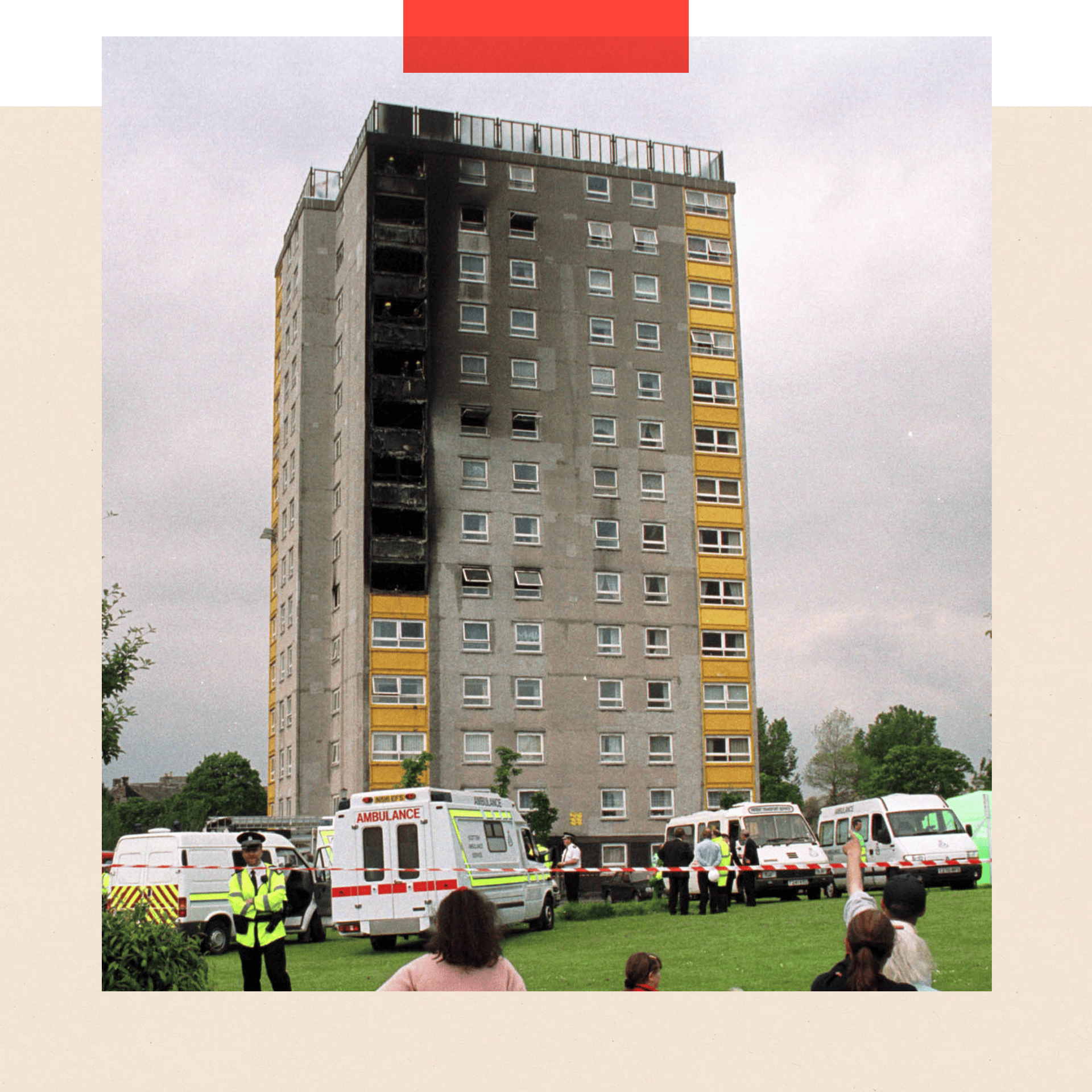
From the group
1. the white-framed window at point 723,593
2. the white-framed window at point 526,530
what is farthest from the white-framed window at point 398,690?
the white-framed window at point 723,593

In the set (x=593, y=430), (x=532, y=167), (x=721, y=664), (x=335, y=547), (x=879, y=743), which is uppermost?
(x=532, y=167)

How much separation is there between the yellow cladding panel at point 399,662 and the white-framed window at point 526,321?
1145cm

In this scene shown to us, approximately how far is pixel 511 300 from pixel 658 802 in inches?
742

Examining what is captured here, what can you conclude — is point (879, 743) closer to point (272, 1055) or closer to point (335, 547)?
point (335, 547)

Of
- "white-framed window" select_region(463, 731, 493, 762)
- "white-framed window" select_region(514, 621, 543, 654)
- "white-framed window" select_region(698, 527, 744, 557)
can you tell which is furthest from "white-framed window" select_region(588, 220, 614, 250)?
"white-framed window" select_region(463, 731, 493, 762)

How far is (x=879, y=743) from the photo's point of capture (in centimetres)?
9356

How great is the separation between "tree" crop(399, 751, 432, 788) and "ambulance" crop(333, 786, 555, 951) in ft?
61.0

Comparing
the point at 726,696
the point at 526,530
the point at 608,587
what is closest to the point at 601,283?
the point at 526,530

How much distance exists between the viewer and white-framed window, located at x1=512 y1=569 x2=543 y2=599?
140 ft

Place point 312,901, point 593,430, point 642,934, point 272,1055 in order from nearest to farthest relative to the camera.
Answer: point 272,1055, point 642,934, point 312,901, point 593,430

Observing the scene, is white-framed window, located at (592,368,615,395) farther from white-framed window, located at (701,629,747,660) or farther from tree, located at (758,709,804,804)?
Result: tree, located at (758,709,804,804)

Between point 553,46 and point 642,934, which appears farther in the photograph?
point 642,934

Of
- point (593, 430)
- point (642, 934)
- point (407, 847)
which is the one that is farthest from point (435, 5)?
point (593, 430)

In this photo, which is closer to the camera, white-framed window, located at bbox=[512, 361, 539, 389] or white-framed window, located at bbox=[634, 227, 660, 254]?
white-framed window, located at bbox=[512, 361, 539, 389]
